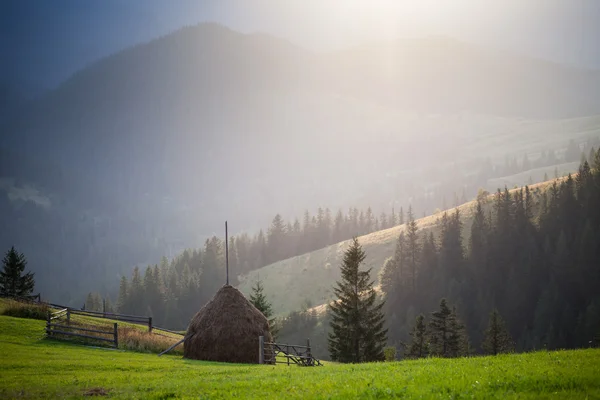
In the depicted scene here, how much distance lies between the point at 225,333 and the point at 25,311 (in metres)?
21.2

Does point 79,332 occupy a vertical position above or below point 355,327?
above

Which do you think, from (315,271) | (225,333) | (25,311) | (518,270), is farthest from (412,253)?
(25,311)

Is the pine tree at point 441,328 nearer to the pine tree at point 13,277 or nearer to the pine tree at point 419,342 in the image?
the pine tree at point 419,342

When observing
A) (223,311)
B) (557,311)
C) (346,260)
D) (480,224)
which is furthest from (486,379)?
(480,224)

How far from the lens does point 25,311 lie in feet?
153

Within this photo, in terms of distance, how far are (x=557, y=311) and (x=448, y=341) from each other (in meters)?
61.6

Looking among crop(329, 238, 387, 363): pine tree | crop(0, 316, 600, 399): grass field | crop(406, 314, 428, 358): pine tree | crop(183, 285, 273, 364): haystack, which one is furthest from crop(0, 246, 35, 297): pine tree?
crop(406, 314, 428, 358): pine tree

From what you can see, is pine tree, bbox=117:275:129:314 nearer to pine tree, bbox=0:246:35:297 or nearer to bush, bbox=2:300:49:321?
pine tree, bbox=0:246:35:297

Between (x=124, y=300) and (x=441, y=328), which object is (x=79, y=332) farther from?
(x=124, y=300)

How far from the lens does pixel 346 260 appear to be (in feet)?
191

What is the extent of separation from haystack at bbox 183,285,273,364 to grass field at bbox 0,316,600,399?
506 inches

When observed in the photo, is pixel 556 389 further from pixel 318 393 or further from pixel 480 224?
pixel 480 224

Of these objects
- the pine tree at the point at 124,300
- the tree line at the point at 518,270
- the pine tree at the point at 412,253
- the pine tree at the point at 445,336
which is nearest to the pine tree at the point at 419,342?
the pine tree at the point at 445,336

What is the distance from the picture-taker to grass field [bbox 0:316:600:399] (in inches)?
538
